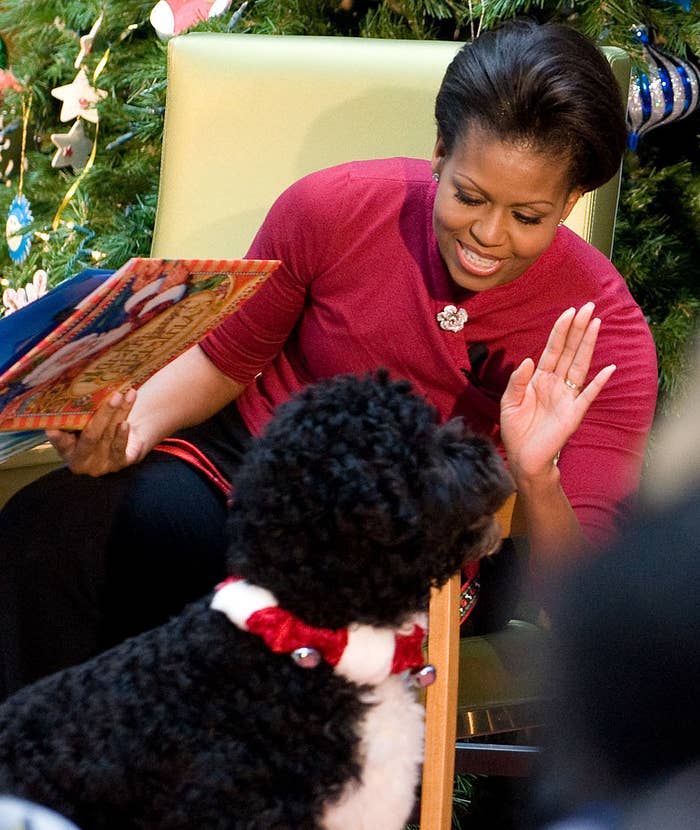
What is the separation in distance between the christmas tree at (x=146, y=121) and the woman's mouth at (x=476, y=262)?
0.67m

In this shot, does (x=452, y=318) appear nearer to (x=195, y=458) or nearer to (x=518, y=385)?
(x=518, y=385)

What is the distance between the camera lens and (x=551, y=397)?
4.14 ft

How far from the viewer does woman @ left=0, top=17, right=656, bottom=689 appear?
1257 millimetres

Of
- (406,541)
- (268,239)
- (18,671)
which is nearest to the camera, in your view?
(406,541)

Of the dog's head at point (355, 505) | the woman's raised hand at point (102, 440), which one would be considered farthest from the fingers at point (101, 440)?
the dog's head at point (355, 505)

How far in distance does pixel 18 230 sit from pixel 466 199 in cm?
140

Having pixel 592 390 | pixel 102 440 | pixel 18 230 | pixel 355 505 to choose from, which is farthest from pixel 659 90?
pixel 18 230

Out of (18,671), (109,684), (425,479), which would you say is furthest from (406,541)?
(18,671)

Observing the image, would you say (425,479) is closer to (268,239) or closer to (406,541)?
(406,541)

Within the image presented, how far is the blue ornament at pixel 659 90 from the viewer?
6.07 feet

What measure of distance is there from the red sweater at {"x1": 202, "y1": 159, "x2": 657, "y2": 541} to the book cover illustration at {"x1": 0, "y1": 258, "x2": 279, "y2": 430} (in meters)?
0.23

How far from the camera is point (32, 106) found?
8.45 feet

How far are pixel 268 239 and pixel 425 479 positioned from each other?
61cm

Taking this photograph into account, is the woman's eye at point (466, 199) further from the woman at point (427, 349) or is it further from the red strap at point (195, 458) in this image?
the red strap at point (195, 458)
